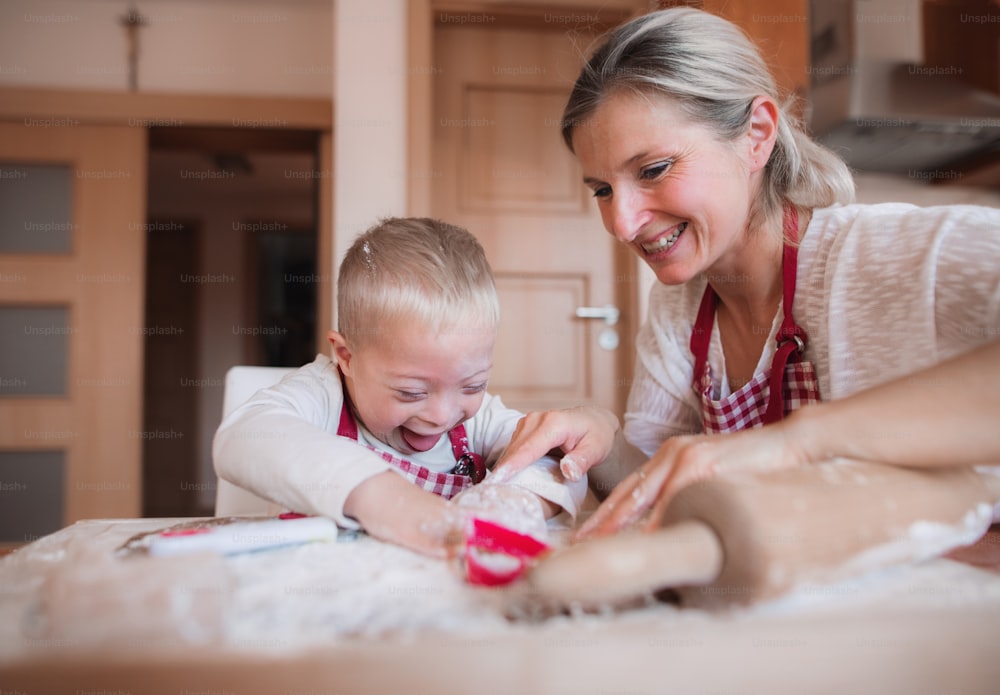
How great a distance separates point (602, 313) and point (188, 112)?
1.95 m

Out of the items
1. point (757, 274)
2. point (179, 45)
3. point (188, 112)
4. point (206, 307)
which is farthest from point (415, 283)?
point (206, 307)

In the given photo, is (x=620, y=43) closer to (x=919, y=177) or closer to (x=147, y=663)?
(x=147, y=663)

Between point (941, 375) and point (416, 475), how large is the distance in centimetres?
58

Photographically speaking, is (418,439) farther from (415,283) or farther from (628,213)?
(628,213)

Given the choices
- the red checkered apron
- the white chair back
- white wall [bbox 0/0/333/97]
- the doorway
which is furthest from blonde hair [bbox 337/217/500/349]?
the doorway

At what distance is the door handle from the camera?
289cm

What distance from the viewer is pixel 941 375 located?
0.56 m

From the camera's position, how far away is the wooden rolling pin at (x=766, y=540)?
1.32 ft

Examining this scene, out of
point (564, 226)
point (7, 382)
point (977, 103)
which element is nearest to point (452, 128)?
point (564, 226)

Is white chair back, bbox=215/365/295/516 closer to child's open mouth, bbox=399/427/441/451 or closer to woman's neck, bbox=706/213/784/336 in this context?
child's open mouth, bbox=399/427/441/451

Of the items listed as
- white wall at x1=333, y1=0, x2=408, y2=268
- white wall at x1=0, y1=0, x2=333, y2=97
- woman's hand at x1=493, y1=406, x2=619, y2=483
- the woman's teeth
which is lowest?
woman's hand at x1=493, y1=406, x2=619, y2=483

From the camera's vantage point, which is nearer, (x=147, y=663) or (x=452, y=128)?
(x=147, y=663)

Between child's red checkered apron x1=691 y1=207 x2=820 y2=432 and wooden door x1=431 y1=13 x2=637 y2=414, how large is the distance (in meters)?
1.77

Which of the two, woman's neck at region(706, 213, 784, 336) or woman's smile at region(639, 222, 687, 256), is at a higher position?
woman's smile at region(639, 222, 687, 256)
